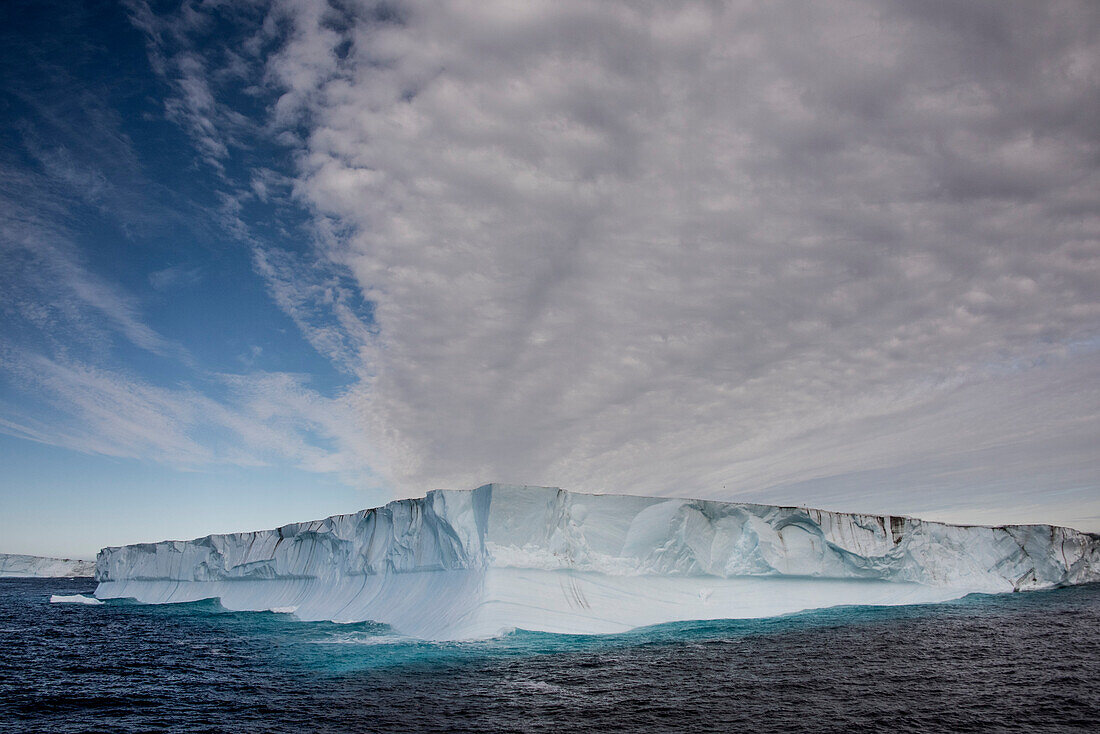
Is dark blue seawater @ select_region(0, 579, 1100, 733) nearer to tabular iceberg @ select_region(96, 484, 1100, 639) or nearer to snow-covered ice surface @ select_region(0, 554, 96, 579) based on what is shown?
tabular iceberg @ select_region(96, 484, 1100, 639)

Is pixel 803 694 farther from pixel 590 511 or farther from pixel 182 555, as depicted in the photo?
pixel 182 555

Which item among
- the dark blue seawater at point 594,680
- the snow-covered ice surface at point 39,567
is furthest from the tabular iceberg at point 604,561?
the snow-covered ice surface at point 39,567

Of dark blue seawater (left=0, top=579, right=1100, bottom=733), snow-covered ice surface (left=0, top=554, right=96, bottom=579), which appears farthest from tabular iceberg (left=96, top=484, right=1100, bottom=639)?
snow-covered ice surface (left=0, top=554, right=96, bottom=579)

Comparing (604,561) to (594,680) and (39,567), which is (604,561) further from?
(39,567)

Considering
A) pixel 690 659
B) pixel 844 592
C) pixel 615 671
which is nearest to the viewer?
pixel 615 671

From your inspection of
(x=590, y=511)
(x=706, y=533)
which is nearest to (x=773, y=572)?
(x=706, y=533)
